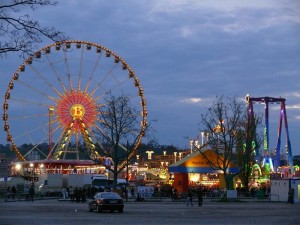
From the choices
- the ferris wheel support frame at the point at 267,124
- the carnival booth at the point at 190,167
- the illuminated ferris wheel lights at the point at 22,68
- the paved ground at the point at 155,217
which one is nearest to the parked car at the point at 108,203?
the paved ground at the point at 155,217

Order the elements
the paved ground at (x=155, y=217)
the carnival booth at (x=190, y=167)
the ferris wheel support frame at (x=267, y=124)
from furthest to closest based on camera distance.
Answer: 1. the ferris wheel support frame at (x=267, y=124)
2. the carnival booth at (x=190, y=167)
3. the paved ground at (x=155, y=217)

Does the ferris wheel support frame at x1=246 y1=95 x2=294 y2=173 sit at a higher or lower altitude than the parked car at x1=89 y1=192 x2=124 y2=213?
higher

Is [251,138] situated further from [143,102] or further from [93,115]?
[93,115]

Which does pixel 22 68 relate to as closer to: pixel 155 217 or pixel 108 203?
pixel 108 203

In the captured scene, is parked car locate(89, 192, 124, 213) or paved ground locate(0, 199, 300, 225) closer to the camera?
paved ground locate(0, 199, 300, 225)

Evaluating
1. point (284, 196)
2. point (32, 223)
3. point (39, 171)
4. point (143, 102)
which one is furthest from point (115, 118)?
point (32, 223)

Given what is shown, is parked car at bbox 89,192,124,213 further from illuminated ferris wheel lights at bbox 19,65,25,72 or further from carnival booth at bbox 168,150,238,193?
illuminated ferris wheel lights at bbox 19,65,25,72

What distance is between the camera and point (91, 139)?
68375 millimetres

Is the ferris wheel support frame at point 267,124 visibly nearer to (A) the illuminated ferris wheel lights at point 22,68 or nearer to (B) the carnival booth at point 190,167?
(B) the carnival booth at point 190,167

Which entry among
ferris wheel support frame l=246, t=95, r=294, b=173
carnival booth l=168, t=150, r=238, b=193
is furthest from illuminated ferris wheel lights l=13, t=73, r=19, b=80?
ferris wheel support frame l=246, t=95, r=294, b=173

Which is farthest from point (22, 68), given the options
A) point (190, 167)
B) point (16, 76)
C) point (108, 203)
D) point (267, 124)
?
point (267, 124)

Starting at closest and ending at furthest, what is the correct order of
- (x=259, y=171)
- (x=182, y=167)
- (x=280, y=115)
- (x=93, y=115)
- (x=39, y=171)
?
(x=182, y=167)
(x=93, y=115)
(x=39, y=171)
(x=259, y=171)
(x=280, y=115)

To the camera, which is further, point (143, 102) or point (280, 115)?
point (280, 115)

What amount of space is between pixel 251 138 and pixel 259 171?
17.7m
